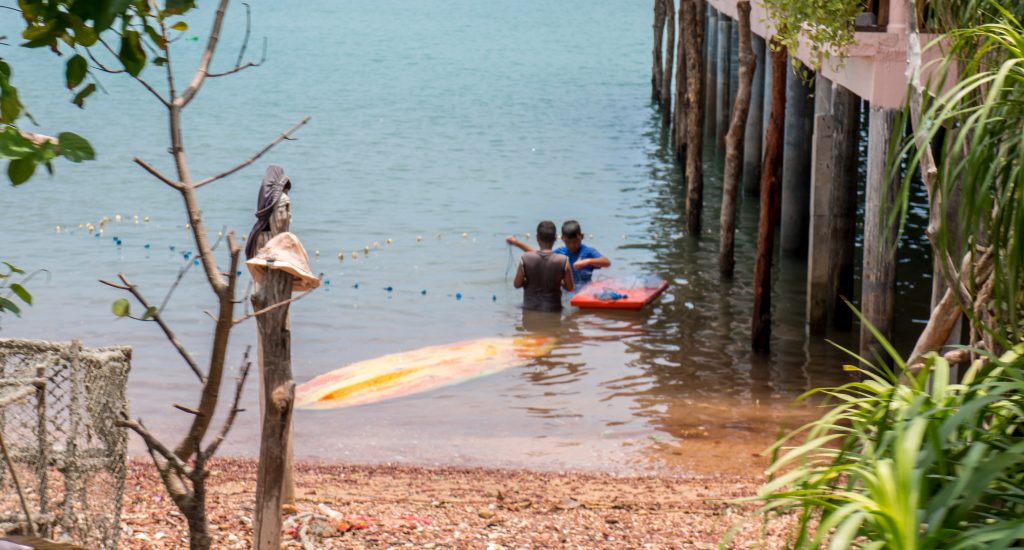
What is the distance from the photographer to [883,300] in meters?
9.00

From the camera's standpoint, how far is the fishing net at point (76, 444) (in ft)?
15.3

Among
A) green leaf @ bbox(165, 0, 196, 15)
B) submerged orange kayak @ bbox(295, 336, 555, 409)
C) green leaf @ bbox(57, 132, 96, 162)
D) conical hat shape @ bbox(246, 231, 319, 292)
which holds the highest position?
green leaf @ bbox(165, 0, 196, 15)

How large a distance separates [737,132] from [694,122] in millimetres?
3345

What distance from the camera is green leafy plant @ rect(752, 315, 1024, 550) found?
2.77m

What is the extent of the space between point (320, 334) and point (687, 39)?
24.1ft

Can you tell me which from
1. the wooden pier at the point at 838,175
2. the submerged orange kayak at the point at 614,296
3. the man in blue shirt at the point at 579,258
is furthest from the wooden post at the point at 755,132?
the man in blue shirt at the point at 579,258

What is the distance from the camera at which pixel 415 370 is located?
36.1 ft

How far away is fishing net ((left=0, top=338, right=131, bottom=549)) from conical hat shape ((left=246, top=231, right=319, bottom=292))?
73 cm

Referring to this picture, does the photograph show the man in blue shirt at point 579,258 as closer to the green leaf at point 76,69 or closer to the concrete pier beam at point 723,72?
the concrete pier beam at point 723,72

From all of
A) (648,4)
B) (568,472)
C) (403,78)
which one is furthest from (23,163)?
(648,4)

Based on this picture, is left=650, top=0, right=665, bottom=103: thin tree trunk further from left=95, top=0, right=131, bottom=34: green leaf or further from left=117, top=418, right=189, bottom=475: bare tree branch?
left=95, top=0, right=131, bottom=34: green leaf

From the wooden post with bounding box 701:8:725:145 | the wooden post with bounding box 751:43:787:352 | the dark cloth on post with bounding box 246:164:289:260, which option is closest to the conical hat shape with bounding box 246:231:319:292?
the dark cloth on post with bounding box 246:164:289:260

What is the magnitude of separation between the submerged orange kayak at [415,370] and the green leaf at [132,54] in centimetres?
753

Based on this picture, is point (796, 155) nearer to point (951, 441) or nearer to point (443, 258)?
point (443, 258)
